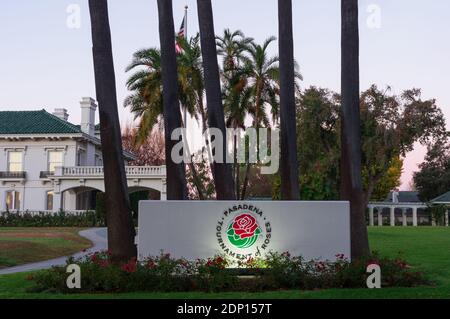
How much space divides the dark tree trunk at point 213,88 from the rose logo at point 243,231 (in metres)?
3.17

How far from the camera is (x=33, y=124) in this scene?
5491 cm

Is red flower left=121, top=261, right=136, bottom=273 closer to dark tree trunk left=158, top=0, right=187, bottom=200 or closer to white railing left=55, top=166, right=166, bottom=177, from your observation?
dark tree trunk left=158, top=0, right=187, bottom=200

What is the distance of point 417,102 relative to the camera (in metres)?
40.1

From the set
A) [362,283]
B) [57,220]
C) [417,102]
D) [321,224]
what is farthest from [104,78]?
[57,220]

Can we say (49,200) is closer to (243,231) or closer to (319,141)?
(319,141)

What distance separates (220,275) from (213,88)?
629 cm

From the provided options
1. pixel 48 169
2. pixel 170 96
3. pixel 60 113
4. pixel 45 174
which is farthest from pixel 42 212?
pixel 170 96

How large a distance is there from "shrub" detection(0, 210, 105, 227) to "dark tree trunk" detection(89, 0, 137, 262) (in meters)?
35.7

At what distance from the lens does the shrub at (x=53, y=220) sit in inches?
1959

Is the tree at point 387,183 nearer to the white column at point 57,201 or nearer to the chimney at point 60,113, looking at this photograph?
the chimney at point 60,113
